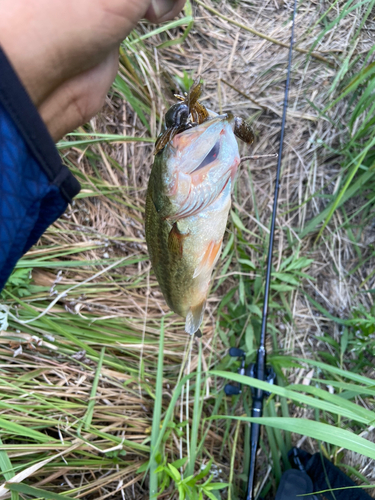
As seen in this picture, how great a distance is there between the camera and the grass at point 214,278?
5.48 ft

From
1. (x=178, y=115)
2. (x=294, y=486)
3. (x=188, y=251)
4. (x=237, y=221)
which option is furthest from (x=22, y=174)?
(x=294, y=486)

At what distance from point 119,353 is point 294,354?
4.19 feet

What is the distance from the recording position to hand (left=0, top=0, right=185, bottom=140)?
72 centimetres

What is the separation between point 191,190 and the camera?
931 millimetres

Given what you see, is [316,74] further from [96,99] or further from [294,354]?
[294,354]

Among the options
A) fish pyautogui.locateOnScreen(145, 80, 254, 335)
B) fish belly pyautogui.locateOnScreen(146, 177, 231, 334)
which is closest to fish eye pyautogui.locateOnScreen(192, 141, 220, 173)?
fish pyautogui.locateOnScreen(145, 80, 254, 335)

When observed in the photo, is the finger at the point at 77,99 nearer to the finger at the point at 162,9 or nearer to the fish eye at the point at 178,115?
the finger at the point at 162,9

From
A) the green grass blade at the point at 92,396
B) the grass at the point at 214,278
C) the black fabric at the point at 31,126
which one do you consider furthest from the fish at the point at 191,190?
the green grass blade at the point at 92,396

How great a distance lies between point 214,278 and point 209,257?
0.93 metres

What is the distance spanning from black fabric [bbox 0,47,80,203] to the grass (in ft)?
3.09

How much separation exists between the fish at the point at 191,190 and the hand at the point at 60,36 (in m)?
0.27

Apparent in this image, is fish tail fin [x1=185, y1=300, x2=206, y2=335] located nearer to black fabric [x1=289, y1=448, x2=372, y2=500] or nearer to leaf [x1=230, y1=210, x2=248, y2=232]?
leaf [x1=230, y1=210, x2=248, y2=232]

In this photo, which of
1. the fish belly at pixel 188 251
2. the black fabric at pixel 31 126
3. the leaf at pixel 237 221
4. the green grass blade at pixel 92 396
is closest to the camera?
the black fabric at pixel 31 126

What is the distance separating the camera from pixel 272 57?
79.6 inches
